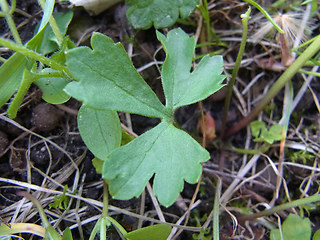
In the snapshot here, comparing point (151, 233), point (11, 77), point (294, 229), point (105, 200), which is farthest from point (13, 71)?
point (294, 229)

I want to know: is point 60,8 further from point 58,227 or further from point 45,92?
point 58,227

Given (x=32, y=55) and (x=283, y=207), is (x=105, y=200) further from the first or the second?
(x=283, y=207)

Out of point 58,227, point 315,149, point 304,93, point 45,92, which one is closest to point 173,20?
point 45,92

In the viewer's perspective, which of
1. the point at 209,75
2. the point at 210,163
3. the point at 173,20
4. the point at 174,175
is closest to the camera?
the point at 174,175

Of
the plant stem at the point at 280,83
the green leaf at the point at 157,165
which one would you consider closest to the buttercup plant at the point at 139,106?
the green leaf at the point at 157,165

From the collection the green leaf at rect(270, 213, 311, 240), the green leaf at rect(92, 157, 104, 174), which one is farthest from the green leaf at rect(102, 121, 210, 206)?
the green leaf at rect(270, 213, 311, 240)

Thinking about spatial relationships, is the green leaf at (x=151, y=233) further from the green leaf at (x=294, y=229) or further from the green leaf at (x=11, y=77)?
the green leaf at (x=11, y=77)
